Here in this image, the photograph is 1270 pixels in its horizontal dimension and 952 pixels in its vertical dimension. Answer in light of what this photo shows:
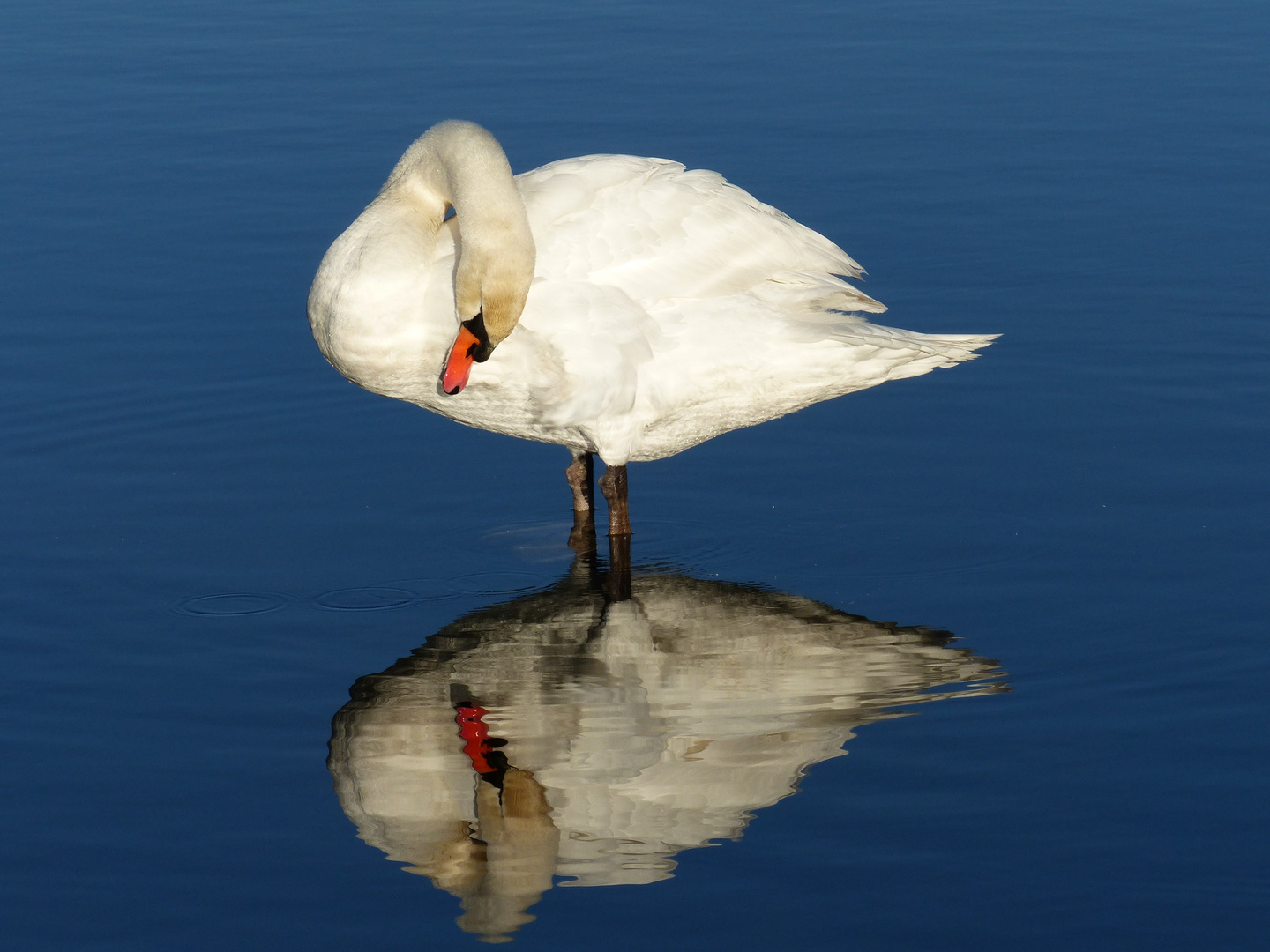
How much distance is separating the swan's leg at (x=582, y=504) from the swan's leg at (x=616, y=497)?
0.17m

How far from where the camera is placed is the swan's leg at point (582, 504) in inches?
311

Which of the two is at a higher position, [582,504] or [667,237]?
[667,237]

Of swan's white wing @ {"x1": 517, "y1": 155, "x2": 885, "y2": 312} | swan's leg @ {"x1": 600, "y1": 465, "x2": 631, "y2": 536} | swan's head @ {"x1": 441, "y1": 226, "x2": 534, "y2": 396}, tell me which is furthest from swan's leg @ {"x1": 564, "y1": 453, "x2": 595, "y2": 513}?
swan's head @ {"x1": 441, "y1": 226, "x2": 534, "y2": 396}

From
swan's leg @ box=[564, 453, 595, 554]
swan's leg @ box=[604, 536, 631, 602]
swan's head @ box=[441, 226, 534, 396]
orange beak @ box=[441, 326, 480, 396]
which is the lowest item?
swan's leg @ box=[604, 536, 631, 602]

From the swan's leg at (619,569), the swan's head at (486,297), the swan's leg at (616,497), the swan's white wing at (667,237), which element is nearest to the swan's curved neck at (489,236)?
the swan's head at (486,297)

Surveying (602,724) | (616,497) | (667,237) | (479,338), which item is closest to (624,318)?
(667,237)

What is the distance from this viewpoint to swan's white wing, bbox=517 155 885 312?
7359 millimetres

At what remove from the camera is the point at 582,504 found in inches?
317

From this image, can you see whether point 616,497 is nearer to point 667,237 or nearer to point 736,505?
point 736,505

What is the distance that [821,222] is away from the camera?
460 inches

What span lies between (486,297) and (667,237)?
107 cm

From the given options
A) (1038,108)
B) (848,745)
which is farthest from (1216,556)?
(1038,108)

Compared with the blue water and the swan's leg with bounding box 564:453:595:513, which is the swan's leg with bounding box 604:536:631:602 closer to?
the blue water

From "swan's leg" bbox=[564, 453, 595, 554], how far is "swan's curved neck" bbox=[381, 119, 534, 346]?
126 cm
